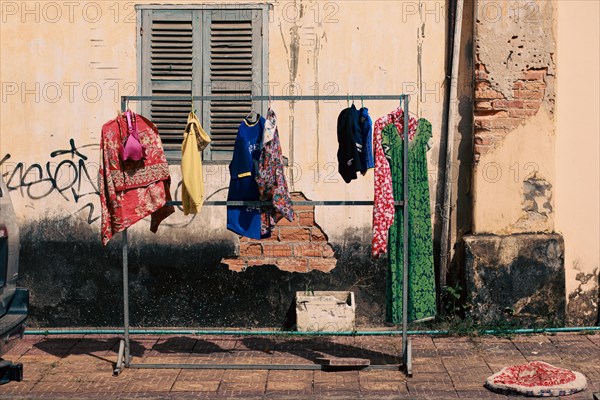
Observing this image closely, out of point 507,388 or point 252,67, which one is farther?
point 252,67

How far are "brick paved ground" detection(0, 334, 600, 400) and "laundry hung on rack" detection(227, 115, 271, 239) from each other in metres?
1.15

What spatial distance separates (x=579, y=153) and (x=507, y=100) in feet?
2.83

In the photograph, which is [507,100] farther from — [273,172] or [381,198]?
[273,172]

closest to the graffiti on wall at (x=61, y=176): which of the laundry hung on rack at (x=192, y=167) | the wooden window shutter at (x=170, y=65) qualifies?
the wooden window shutter at (x=170, y=65)

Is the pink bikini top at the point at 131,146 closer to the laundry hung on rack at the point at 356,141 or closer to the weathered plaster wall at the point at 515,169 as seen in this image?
the laundry hung on rack at the point at 356,141

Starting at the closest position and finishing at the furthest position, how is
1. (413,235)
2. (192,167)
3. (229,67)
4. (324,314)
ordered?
(192,167) < (413,235) < (324,314) < (229,67)

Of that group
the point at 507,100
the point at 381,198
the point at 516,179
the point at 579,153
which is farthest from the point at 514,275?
the point at 381,198

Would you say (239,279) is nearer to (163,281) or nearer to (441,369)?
(163,281)

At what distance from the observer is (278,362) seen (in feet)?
28.8

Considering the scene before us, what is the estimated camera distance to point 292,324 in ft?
32.4

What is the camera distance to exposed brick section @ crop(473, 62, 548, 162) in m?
9.52

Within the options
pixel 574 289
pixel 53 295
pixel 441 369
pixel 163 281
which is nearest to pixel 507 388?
pixel 441 369

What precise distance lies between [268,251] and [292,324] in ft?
2.32

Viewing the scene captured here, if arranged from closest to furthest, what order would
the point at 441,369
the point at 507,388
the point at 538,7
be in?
1. the point at 507,388
2. the point at 441,369
3. the point at 538,7
